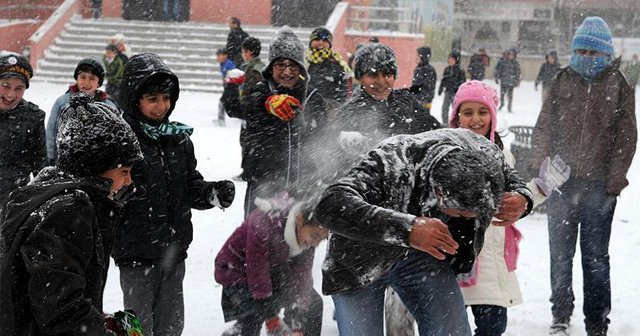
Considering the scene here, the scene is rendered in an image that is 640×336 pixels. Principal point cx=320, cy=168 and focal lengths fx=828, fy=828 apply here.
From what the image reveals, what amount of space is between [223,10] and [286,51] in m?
20.3

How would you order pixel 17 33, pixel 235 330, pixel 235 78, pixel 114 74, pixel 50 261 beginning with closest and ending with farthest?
1. pixel 50 261
2. pixel 235 330
3. pixel 235 78
4. pixel 114 74
5. pixel 17 33

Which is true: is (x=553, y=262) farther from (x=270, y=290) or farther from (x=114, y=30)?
(x=114, y=30)

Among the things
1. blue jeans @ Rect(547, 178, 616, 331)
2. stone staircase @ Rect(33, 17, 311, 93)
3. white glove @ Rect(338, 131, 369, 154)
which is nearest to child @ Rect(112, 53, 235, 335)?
white glove @ Rect(338, 131, 369, 154)

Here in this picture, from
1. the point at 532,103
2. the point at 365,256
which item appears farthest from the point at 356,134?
the point at 532,103

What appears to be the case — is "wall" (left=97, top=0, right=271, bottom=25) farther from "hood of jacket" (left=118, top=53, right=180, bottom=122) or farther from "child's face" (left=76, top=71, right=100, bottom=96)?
"hood of jacket" (left=118, top=53, right=180, bottom=122)

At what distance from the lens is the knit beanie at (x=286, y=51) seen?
5.54m

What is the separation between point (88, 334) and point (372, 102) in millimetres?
2916

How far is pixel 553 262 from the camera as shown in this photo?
5660 millimetres

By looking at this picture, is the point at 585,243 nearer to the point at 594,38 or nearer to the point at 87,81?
the point at 594,38

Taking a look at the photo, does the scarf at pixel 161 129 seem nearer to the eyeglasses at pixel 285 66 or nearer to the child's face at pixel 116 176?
the child's face at pixel 116 176

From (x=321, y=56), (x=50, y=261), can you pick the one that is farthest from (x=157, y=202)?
(x=321, y=56)

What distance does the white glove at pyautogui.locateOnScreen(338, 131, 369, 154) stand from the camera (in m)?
4.78

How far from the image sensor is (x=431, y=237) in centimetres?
297

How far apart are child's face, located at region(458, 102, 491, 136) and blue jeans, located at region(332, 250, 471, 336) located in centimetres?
115
